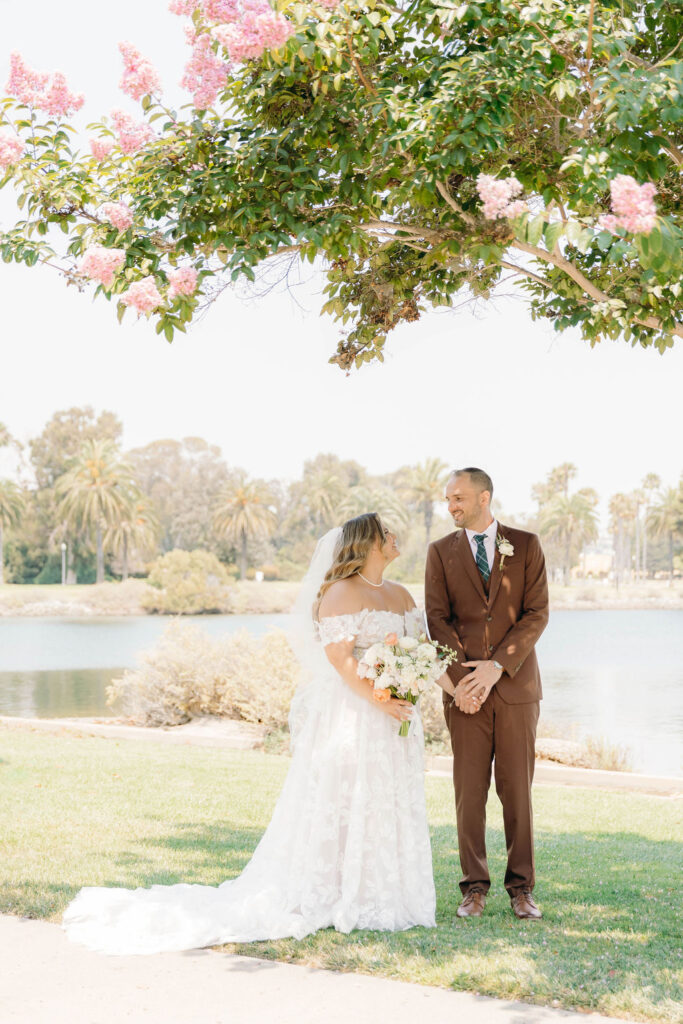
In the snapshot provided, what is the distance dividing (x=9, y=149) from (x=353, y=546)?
2.55 metres

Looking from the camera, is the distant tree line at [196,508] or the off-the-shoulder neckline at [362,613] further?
the distant tree line at [196,508]

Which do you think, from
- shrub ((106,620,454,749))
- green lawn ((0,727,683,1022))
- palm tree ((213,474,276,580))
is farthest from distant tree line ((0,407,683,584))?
green lawn ((0,727,683,1022))

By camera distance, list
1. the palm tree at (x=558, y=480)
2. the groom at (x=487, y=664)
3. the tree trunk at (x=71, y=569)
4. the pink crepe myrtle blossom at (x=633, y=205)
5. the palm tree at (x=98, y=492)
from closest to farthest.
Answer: the pink crepe myrtle blossom at (x=633, y=205) → the groom at (x=487, y=664) → the palm tree at (x=98, y=492) → the tree trunk at (x=71, y=569) → the palm tree at (x=558, y=480)

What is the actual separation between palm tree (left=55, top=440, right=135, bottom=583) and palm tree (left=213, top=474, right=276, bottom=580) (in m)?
8.86

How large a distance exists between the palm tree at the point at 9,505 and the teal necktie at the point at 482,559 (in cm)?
7227

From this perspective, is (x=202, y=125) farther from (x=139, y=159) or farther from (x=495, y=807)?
(x=495, y=807)

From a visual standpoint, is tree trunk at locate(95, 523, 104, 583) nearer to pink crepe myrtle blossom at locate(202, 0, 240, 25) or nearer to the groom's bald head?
the groom's bald head

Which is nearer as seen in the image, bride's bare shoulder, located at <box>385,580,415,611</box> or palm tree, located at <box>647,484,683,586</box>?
bride's bare shoulder, located at <box>385,580,415,611</box>

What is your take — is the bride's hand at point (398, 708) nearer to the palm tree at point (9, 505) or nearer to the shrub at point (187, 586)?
the shrub at point (187, 586)

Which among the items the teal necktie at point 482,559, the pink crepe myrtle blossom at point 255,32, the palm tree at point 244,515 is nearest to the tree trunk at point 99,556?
the palm tree at point 244,515

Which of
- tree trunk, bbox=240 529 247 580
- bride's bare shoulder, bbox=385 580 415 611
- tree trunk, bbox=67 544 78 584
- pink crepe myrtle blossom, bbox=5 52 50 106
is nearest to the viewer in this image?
pink crepe myrtle blossom, bbox=5 52 50 106

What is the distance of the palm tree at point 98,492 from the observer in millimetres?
71750

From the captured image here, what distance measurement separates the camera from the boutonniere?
5344mm

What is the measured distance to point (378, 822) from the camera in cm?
512
